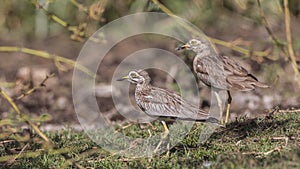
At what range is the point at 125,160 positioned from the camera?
7.40 m

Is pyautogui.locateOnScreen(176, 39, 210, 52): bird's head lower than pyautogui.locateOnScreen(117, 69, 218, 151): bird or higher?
higher

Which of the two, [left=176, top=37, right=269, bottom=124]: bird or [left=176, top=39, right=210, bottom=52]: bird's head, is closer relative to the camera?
[left=176, top=37, right=269, bottom=124]: bird

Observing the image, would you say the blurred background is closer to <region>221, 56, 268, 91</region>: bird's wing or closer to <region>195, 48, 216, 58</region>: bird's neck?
<region>195, 48, 216, 58</region>: bird's neck

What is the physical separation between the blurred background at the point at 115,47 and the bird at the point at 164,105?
4655 millimetres

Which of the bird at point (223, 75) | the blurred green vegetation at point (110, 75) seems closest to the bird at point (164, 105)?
the blurred green vegetation at point (110, 75)

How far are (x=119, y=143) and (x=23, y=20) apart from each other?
893cm

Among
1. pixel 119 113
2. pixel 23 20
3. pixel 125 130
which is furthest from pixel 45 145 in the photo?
pixel 23 20

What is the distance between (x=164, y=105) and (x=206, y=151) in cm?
65

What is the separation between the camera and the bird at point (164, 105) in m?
7.33

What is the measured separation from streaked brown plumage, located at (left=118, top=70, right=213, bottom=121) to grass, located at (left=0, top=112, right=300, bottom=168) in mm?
417

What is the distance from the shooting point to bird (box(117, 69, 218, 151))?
24.0 feet

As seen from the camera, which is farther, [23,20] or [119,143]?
[23,20]

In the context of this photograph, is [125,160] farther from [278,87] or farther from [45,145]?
[278,87]

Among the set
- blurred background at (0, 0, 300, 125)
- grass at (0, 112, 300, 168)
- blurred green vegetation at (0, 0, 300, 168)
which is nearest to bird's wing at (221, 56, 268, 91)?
blurred green vegetation at (0, 0, 300, 168)
